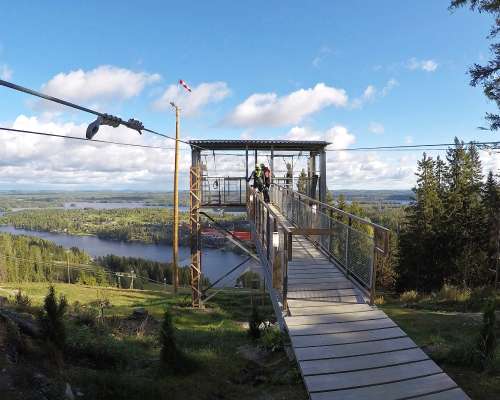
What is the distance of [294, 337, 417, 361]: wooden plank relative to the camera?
4.81 metres

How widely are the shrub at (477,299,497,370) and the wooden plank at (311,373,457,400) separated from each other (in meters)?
1.72

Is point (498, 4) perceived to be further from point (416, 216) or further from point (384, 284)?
point (384, 284)

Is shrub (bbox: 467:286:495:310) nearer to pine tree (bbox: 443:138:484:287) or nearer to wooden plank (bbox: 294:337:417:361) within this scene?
wooden plank (bbox: 294:337:417:361)

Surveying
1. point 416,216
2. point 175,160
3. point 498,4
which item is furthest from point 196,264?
point 416,216

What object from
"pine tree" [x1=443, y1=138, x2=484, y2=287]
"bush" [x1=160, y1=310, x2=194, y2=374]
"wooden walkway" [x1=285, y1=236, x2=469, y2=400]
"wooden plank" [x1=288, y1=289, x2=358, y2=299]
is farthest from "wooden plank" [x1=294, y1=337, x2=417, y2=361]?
"pine tree" [x1=443, y1=138, x2=484, y2=287]

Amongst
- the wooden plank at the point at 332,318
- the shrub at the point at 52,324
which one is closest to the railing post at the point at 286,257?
the wooden plank at the point at 332,318

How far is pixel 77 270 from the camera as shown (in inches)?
2805

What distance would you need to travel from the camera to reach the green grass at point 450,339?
508 cm

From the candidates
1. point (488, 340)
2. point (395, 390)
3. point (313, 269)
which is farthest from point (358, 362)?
point (313, 269)

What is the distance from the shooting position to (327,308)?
6199 mm

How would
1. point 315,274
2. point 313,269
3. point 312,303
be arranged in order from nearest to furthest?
point 312,303 < point 315,274 < point 313,269

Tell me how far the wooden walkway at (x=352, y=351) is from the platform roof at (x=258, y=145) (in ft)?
34.9

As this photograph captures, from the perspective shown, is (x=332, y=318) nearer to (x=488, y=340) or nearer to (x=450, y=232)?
(x=488, y=340)

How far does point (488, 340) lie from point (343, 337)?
2.46 m
